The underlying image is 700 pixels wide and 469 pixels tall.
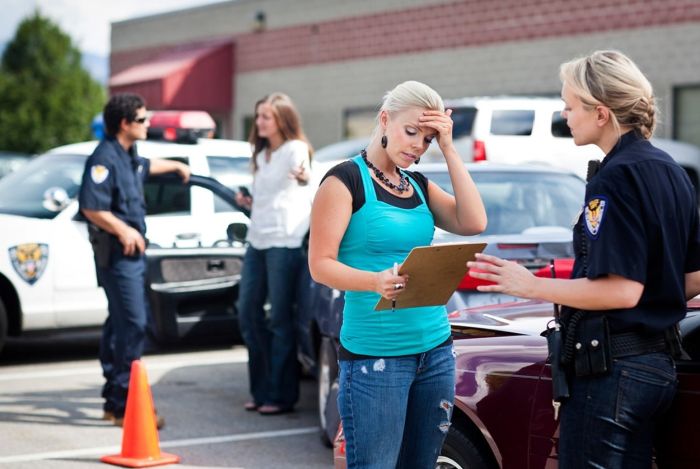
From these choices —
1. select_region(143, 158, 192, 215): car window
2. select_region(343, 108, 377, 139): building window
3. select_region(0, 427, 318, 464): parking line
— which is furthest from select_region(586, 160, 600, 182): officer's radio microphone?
select_region(343, 108, 377, 139): building window

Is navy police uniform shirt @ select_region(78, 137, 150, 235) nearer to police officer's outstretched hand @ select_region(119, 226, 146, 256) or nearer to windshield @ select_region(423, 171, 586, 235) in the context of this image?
police officer's outstretched hand @ select_region(119, 226, 146, 256)

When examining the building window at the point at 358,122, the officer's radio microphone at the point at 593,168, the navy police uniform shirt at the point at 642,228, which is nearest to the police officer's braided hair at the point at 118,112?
the officer's radio microphone at the point at 593,168

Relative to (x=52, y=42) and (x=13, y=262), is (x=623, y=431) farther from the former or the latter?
(x=52, y=42)

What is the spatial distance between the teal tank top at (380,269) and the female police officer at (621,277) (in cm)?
35

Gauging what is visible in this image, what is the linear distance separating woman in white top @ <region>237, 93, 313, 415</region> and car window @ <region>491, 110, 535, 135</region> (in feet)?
10.8

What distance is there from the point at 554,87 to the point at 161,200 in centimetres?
1289

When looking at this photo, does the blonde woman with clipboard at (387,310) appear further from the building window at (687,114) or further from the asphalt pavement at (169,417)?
the building window at (687,114)

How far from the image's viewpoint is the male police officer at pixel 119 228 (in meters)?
7.08

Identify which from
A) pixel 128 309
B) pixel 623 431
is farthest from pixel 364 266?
pixel 128 309

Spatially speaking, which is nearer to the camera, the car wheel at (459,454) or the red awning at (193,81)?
the car wheel at (459,454)

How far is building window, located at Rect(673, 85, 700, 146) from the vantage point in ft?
60.7

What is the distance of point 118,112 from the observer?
725 cm

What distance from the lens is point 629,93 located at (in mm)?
3312

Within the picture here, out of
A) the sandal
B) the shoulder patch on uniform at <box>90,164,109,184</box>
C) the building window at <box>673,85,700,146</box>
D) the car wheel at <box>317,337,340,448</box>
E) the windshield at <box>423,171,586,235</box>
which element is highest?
the building window at <box>673,85,700,146</box>
